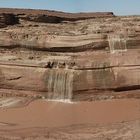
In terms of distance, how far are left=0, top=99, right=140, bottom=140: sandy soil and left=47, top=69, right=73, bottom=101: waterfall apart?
62 centimetres

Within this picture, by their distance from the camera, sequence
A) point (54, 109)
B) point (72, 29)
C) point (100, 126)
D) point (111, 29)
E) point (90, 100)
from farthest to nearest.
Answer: point (72, 29) → point (111, 29) → point (90, 100) → point (54, 109) → point (100, 126)

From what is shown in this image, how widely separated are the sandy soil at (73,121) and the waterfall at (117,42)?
2963 mm

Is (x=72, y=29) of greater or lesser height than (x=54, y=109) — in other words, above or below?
above

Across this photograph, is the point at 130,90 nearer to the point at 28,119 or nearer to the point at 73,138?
the point at 28,119

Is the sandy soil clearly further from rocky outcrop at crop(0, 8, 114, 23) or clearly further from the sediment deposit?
rocky outcrop at crop(0, 8, 114, 23)

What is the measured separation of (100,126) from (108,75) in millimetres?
5116

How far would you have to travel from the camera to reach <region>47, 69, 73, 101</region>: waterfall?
18156mm

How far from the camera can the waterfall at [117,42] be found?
19594mm

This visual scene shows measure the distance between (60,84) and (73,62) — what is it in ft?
3.76

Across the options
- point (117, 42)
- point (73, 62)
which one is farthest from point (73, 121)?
point (117, 42)

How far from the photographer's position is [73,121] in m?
14.7

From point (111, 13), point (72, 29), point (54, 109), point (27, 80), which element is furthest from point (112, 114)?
point (111, 13)

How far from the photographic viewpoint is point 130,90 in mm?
17938

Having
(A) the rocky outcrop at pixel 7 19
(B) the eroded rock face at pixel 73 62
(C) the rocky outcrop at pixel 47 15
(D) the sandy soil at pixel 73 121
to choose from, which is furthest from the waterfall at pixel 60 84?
(C) the rocky outcrop at pixel 47 15
